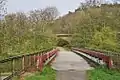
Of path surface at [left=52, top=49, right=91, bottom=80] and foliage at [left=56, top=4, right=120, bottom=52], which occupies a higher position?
foliage at [left=56, top=4, right=120, bottom=52]

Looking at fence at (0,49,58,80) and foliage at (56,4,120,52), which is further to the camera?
foliage at (56,4,120,52)

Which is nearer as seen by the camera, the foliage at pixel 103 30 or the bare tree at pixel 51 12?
the foliage at pixel 103 30

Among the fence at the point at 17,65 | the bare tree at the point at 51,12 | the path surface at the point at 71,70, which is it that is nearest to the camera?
the fence at the point at 17,65

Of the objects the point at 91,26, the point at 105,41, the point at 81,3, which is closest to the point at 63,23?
the point at 81,3

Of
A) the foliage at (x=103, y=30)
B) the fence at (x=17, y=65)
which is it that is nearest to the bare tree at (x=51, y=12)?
the foliage at (x=103, y=30)

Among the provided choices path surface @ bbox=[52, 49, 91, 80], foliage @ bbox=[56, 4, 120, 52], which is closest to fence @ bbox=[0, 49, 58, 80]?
path surface @ bbox=[52, 49, 91, 80]

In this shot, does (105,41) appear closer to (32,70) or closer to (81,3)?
(32,70)

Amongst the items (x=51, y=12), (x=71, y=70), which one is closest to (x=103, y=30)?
(x=71, y=70)

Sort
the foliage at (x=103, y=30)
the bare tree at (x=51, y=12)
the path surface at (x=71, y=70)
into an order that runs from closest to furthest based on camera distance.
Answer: the path surface at (x=71, y=70), the foliage at (x=103, y=30), the bare tree at (x=51, y=12)

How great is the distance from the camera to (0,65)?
319 inches

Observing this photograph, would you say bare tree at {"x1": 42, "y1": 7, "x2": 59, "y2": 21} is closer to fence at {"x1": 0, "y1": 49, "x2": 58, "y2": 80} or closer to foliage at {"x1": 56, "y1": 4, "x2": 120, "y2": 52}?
foliage at {"x1": 56, "y1": 4, "x2": 120, "y2": 52}

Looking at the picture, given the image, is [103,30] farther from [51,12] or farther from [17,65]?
[51,12]

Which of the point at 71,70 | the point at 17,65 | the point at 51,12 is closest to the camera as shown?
the point at 17,65

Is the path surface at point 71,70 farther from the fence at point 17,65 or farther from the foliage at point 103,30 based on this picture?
the foliage at point 103,30
